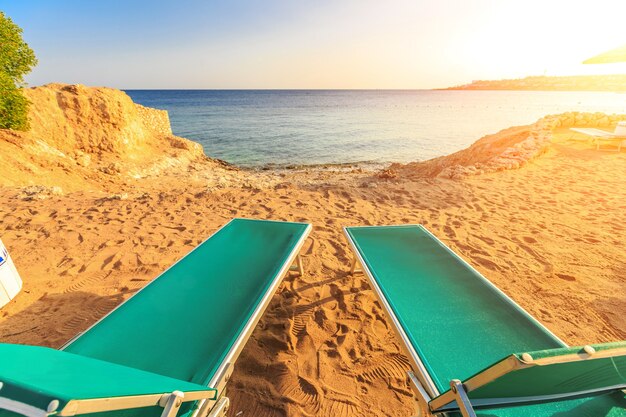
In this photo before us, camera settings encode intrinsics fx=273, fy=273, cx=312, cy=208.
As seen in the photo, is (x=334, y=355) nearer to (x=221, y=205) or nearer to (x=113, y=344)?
(x=113, y=344)

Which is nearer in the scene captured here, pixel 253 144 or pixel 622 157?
pixel 622 157

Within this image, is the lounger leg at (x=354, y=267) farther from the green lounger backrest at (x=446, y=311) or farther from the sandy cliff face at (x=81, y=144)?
the sandy cliff face at (x=81, y=144)

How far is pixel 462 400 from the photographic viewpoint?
1211mm

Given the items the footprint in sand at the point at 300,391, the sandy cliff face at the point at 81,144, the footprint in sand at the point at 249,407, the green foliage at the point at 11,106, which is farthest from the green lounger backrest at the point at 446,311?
the green foliage at the point at 11,106

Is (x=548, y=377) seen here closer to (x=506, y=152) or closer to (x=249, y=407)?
(x=249, y=407)

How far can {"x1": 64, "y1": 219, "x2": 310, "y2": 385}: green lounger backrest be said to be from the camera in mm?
1747

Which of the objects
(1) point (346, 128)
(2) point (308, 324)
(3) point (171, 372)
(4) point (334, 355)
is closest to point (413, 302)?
(4) point (334, 355)

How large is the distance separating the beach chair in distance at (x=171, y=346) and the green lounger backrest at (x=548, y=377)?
1.22m

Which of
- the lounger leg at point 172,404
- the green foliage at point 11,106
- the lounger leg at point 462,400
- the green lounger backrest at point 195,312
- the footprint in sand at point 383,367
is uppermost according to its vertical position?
the green foliage at point 11,106

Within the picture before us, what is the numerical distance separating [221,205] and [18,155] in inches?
242

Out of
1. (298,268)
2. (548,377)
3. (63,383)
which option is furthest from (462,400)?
(298,268)

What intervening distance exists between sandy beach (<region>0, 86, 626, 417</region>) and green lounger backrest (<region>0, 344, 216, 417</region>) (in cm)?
121

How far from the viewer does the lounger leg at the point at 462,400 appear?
3.92 feet

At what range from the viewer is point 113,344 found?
1.84 meters
